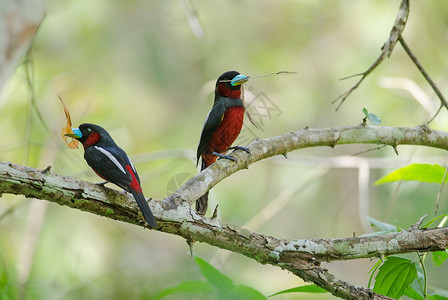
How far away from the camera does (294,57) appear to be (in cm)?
903

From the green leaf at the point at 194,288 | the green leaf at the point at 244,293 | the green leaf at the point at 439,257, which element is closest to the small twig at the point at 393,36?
the green leaf at the point at 439,257

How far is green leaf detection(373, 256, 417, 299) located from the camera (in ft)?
7.30

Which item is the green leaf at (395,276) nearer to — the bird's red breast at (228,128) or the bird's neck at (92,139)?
the bird's neck at (92,139)

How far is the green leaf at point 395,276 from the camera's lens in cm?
222

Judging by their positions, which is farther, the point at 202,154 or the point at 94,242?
the point at 94,242

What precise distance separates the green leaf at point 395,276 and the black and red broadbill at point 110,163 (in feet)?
3.23

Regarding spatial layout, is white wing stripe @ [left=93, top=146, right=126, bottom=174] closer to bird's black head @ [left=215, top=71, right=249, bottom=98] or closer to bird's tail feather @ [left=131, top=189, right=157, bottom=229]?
bird's tail feather @ [left=131, top=189, right=157, bottom=229]

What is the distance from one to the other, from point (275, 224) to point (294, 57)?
2.78 m

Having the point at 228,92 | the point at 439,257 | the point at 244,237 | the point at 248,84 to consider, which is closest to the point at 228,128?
the point at 228,92

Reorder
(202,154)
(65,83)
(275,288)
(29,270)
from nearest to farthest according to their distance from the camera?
(202,154) < (29,270) < (275,288) < (65,83)

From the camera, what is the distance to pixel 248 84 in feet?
23.2

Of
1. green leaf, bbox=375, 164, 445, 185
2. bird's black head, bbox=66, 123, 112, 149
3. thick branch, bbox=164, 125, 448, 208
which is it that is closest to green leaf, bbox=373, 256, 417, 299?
green leaf, bbox=375, 164, 445, 185

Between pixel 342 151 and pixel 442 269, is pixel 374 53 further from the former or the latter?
pixel 442 269

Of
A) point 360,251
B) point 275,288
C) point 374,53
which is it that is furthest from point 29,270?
point 374,53
